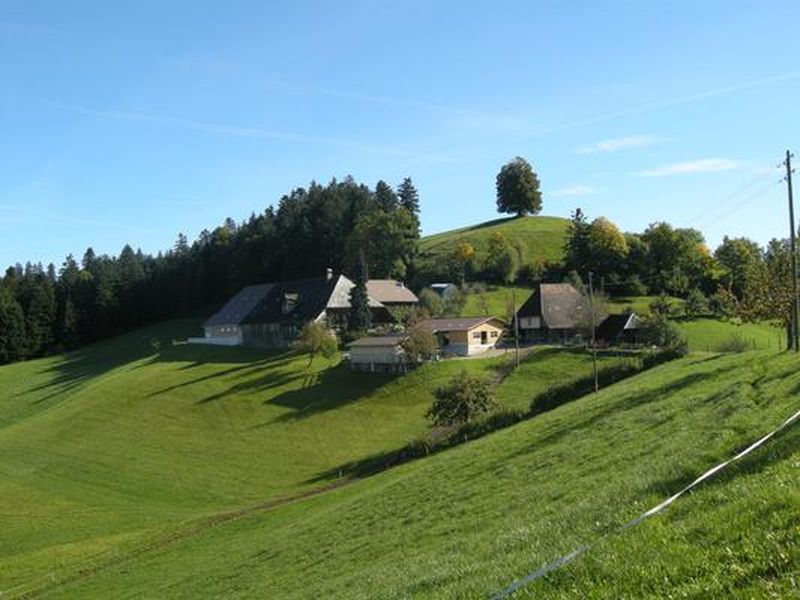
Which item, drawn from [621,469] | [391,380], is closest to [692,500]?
[621,469]

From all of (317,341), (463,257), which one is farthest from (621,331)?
(463,257)

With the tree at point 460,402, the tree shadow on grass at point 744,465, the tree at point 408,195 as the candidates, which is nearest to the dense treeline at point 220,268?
the tree at point 408,195

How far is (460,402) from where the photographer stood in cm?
5366

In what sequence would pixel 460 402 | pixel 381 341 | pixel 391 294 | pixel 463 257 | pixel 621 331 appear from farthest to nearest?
pixel 463 257
pixel 391 294
pixel 621 331
pixel 381 341
pixel 460 402

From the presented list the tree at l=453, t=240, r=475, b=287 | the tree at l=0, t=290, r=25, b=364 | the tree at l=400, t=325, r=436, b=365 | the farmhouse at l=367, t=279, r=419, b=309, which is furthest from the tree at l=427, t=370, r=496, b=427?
the tree at l=0, t=290, r=25, b=364

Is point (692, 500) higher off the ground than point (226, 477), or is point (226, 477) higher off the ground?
point (692, 500)

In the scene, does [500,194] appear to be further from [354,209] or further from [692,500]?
[692,500]

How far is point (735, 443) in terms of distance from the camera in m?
15.9

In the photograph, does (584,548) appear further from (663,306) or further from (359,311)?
(663,306)

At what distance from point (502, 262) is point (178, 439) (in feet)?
240

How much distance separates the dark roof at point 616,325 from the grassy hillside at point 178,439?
10365 millimetres

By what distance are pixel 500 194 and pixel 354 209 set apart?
146 ft

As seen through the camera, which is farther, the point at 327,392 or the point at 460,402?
the point at 327,392

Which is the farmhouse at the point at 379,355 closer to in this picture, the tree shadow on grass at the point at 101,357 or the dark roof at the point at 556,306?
the dark roof at the point at 556,306
